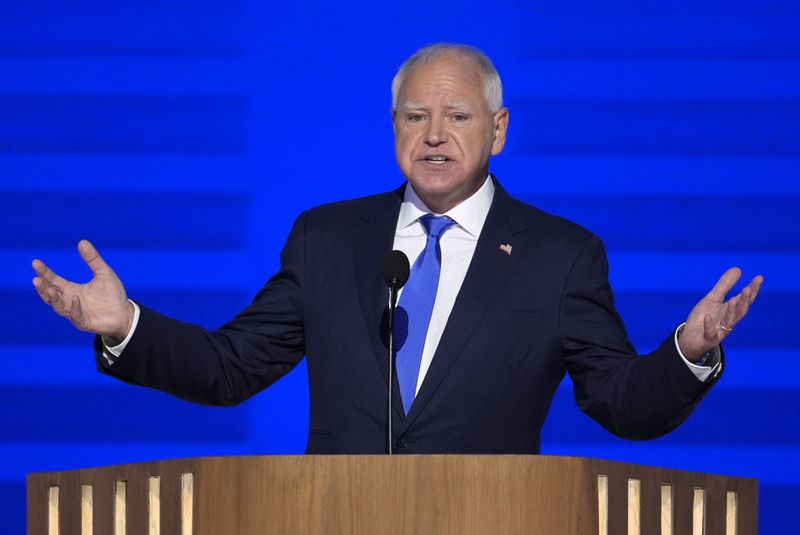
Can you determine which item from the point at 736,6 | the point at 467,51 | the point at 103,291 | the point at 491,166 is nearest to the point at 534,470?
the point at 103,291

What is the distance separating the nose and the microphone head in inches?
14.4

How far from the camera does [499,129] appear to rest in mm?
2600

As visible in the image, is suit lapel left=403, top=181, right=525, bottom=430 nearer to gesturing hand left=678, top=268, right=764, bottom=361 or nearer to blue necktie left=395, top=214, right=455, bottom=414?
blue necktie left=395, top=214, right=455, bottom=414

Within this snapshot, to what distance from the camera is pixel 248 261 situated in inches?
133

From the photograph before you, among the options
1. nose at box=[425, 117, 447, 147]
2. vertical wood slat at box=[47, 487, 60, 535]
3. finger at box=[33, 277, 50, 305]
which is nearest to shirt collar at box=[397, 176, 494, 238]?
nose at box=[425, 117, 447, 147]

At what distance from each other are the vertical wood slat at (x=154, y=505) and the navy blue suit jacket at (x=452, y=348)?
17.0 inches

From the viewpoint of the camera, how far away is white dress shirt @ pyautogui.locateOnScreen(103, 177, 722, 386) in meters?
2.39

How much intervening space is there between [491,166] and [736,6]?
2.38 ft

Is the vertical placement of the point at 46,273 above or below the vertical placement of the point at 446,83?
below

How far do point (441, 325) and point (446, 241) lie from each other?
0.19 metres

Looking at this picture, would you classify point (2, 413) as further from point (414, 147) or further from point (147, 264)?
point (414, 147)

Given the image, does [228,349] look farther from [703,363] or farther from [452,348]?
[703,363]

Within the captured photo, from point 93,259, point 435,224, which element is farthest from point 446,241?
point 93,259

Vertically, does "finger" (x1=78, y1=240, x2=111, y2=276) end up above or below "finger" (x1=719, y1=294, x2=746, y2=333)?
above
